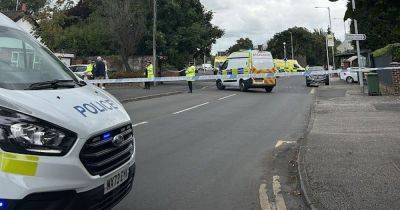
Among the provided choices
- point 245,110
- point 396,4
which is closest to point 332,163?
point 396,4

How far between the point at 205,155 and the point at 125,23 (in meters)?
29.4

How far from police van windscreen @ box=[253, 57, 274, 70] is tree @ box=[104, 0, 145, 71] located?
38.3 ft

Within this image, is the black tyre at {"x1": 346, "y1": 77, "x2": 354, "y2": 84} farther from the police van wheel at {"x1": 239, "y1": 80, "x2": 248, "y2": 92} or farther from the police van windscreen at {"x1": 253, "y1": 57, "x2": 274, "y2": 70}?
the police van wheel at {"x1": 239, "y1": 80, "x2": 248, "y2": 92}

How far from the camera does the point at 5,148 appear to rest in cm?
335

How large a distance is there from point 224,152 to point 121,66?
33.7 meters

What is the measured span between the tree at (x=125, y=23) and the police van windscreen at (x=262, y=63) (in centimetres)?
1166

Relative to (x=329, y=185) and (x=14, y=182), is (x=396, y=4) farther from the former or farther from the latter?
(x=14, y=182)

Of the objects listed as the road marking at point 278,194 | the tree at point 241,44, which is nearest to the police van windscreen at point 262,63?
the road marking at point 278,194


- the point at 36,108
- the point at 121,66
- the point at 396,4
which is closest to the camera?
the point at 36,108

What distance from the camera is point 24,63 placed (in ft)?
15.5

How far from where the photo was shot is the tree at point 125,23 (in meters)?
37.0

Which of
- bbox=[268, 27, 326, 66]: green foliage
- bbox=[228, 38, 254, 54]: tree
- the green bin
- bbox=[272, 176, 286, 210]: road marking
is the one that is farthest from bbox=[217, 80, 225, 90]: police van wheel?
bbox=[228, 38, 254, 54]: tree

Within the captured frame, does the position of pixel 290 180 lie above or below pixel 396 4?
below

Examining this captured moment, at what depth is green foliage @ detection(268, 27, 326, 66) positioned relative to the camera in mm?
114750
